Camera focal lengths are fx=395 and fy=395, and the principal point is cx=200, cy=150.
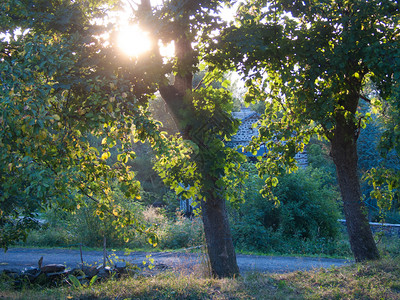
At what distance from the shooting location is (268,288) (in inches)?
255

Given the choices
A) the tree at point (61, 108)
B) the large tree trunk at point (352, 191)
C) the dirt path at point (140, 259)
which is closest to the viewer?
the tree at point (61, 108)

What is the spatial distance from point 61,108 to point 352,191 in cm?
613

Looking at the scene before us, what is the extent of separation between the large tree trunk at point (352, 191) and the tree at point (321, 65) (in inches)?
0.8

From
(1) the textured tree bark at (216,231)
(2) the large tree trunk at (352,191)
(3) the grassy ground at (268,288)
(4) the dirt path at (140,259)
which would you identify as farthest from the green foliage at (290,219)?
(3) the grassy ground at (268,288)

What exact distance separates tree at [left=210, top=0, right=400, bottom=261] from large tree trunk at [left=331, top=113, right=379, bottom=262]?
20 millimetres

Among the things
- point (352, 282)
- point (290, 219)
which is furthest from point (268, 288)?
point (290, 219)

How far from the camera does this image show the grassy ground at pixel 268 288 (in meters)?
5.98

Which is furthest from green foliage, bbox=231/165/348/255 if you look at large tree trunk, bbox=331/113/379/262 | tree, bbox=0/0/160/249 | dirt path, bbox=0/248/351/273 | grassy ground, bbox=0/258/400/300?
tree, bbox=0/0/160/249

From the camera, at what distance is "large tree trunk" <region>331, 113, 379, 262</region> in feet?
27.5

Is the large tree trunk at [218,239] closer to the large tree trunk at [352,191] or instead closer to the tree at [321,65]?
the tree at [321,65]

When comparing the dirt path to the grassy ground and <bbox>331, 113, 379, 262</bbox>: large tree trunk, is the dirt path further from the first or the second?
the grassy ground

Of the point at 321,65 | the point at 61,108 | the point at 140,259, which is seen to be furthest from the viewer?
the point at 140,259

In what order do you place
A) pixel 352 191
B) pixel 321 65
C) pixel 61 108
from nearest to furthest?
pixel 61 108
pixel 321 65
pixel 352 191

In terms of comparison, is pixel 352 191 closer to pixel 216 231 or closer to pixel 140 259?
pixel 216 231
